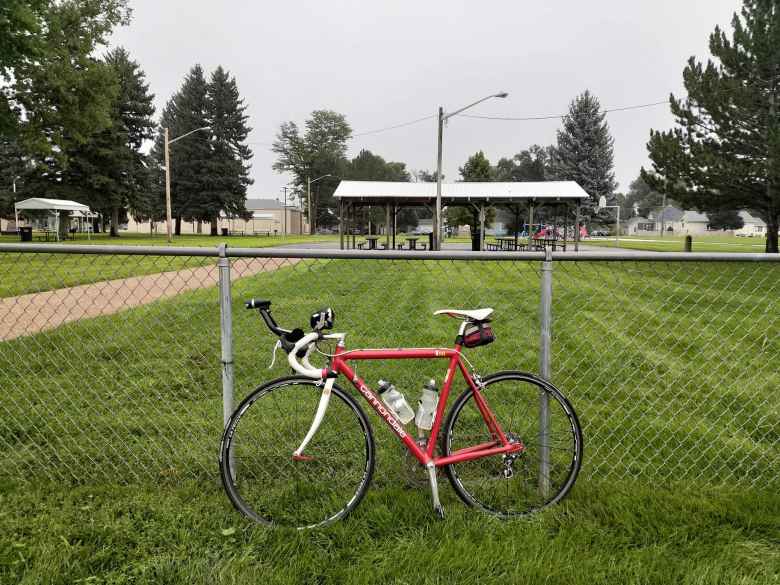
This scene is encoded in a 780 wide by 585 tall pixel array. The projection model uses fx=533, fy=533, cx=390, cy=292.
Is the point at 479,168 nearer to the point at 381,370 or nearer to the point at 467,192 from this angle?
the point at 467,192

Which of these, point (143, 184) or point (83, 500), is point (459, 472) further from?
point (143, 184)

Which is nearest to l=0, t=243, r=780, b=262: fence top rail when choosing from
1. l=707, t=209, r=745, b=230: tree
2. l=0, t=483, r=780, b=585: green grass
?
l=0, t=483, r=780, b=585: green grass

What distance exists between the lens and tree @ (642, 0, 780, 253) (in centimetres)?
1912

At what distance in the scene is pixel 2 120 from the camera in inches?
783

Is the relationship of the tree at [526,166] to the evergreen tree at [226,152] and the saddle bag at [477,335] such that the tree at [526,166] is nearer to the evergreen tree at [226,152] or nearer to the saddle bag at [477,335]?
the evergreen tree at [226,152]

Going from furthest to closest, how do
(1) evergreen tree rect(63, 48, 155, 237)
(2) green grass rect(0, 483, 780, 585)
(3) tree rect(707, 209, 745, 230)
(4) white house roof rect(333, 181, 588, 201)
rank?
(3) tree rect(707, 209, 745, 230)
(1) evergreen tree rect(63, 48, 155, 237)
(4) white house roof rect(333, 181, 588, 201)
(2) green grass rect(0, 483, 780, 585)

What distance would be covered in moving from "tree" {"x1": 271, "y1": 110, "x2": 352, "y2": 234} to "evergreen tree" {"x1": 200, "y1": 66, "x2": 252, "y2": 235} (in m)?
23.0

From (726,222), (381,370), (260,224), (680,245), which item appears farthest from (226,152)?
(726,222)

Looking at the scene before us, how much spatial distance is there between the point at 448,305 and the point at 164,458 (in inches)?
221

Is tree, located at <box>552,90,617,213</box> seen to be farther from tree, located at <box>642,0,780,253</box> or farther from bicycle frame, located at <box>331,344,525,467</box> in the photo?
bicycle frame, located at <box>331,344,525,467</box>

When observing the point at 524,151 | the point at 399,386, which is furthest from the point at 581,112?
the point at 399,386

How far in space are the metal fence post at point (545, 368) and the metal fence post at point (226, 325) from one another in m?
1.71

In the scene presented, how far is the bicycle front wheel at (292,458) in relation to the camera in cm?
274

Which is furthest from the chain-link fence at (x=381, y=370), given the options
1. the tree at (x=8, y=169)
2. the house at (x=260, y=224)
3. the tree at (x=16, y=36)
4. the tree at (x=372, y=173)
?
the tree at (x=372, y=173)
